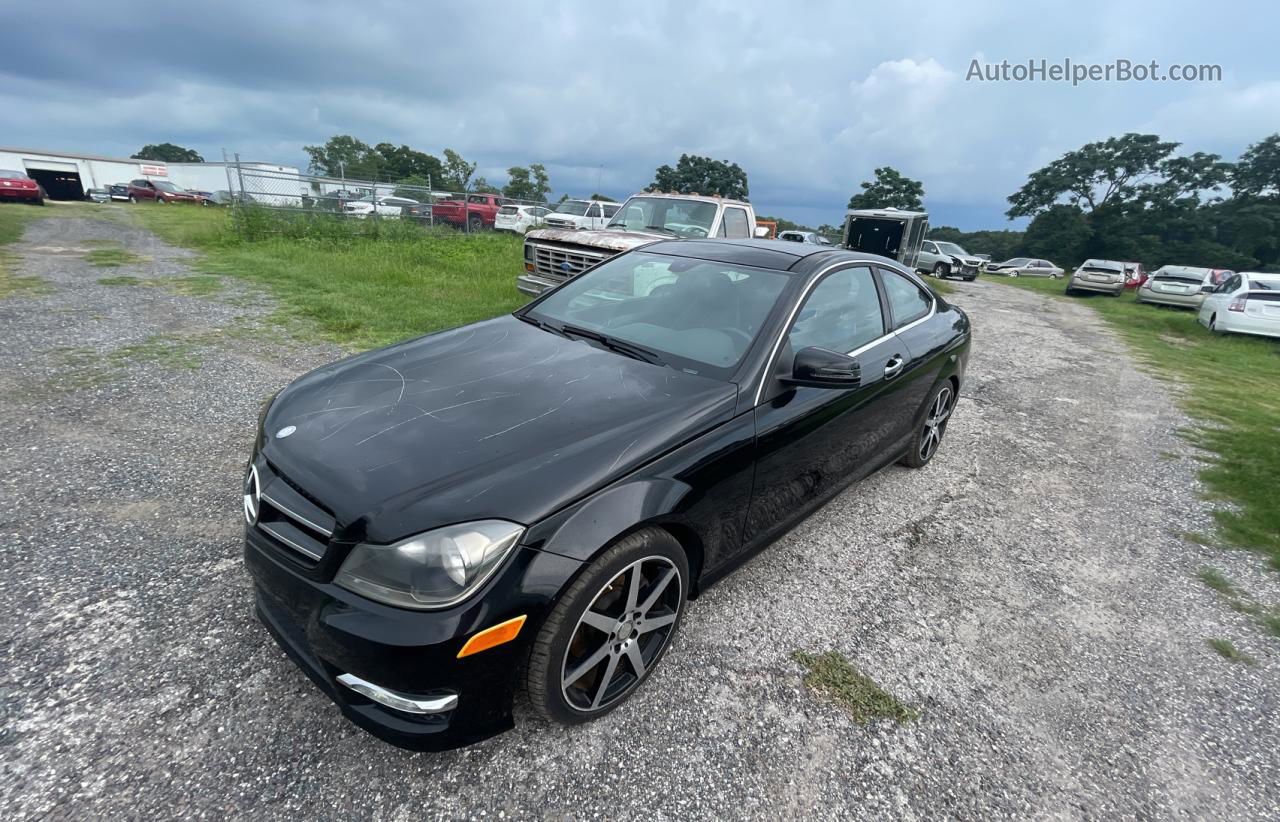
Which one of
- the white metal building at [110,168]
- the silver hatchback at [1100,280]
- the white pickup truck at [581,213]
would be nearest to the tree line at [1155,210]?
the silver hatchback at [1100,280]

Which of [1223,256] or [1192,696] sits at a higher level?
[1223,256]

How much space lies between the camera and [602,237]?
7.05 metres

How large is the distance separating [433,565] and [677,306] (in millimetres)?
1826

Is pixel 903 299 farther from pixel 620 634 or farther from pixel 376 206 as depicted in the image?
pixel 376 206

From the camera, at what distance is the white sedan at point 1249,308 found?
38.3ft

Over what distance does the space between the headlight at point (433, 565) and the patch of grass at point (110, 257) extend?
11.7 meters

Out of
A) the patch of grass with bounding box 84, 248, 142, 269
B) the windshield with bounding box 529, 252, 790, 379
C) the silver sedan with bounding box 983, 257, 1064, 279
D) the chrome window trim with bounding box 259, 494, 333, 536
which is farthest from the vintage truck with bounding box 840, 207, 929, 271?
the silver sedan with bounding box 983, 257, 1064, 279

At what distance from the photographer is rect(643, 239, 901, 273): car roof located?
3029mm

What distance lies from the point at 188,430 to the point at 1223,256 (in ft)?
219

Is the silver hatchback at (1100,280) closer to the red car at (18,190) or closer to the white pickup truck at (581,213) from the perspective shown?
the white pickup truck at (581,213)

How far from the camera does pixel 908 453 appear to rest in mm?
4133

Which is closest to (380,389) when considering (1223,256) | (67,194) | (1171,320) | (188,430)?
(188,430)

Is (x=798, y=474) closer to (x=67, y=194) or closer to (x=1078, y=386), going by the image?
(x=1078, y=386)

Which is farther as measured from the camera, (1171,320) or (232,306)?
(1171,320)
